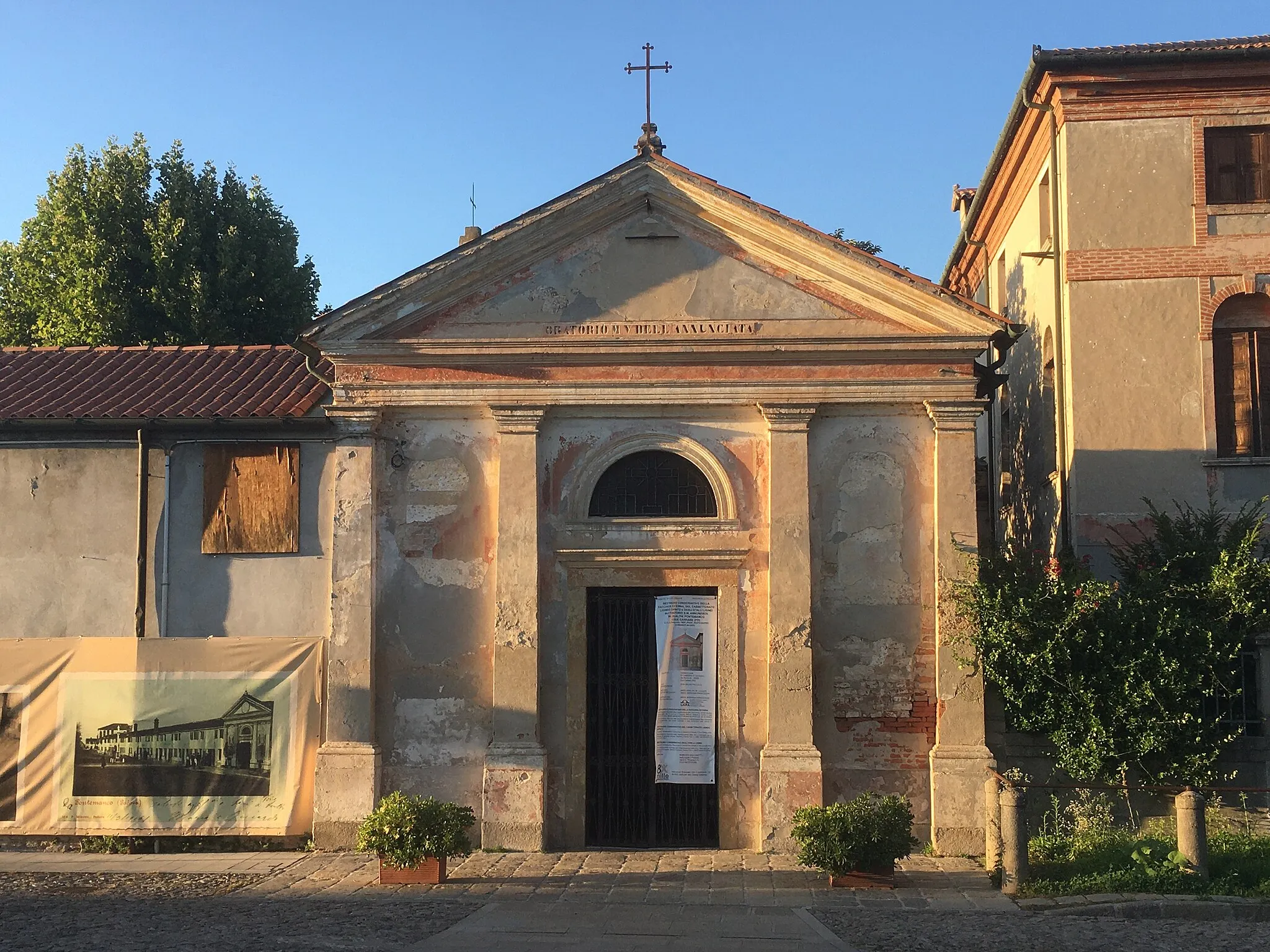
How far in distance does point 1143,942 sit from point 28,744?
37.2ft

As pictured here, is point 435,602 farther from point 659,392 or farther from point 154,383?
point 154,383

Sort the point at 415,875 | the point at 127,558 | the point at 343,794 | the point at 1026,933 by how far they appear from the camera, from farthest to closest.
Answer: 1. the point at 127,558
2. the point at 343,794
3. the point at 415,875
4. the point at 1026,933

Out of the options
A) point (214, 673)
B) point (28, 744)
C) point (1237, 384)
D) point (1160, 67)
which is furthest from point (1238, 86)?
point (28, 744)

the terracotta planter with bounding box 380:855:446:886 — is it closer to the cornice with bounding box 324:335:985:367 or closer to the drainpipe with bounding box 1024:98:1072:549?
the cornice with bounding box 324:335:985:367

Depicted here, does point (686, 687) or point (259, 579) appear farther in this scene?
point (259, 579)

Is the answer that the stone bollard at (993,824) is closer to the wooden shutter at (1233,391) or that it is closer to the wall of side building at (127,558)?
the wooden shutter at (1233,391)

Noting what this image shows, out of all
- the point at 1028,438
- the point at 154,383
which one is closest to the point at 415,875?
the point at 154,383

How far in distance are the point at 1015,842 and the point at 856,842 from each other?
1.37 meters

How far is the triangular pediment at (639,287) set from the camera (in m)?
13.2

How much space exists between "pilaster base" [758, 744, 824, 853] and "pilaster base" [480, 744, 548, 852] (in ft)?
7.50

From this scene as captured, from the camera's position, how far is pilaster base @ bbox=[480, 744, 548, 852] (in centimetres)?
1277

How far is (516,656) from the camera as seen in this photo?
42.8 feet

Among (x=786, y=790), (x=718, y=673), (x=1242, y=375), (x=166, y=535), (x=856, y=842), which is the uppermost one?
(x=1242, y=375)

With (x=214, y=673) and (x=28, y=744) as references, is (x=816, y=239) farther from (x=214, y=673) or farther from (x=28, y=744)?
(x=28, y=744)
